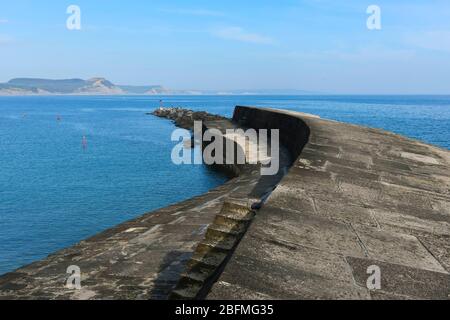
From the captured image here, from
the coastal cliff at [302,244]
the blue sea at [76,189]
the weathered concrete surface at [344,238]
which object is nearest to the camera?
the weathered concrete surface at [344,238]

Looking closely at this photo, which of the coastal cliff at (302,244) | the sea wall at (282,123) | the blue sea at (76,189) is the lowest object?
the blue sea at (76,189)

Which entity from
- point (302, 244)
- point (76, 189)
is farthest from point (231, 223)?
point (76, 189)

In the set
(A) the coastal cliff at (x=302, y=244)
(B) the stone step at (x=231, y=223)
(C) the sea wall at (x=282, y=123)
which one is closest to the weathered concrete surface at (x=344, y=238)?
(A) the coastal cliff at (x=302, y=244)

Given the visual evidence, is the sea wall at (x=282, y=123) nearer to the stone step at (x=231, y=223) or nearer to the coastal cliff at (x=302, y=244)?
the coastal cliff at (x=302, y=244)

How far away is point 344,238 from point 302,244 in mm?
505

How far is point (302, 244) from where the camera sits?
3.46m

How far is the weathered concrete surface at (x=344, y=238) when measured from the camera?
9.14ft

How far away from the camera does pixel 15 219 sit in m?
14.1

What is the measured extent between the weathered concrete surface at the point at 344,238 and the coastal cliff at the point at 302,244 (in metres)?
0.01

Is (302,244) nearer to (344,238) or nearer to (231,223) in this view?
(344,238)

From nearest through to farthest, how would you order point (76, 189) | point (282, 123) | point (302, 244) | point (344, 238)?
1. point (302, 244)
2. point (344, 238)
3. point (76, 189)
4. point (282, 123)

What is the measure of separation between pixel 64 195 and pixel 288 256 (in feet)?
52.4

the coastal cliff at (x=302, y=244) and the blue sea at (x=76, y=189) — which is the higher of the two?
the coastal cliff at (x=302, y=244)

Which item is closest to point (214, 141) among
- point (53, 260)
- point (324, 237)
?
point (53, 260)
